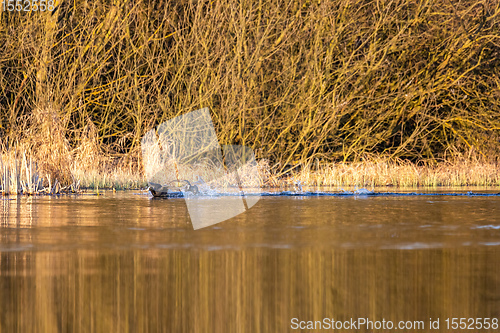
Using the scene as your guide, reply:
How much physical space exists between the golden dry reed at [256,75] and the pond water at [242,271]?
31.3ft

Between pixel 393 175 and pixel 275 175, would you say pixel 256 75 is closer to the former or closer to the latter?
pixel 275 175

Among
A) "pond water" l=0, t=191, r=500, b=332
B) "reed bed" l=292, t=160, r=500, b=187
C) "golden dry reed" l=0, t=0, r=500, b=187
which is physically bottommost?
"pond water" l=0, t=191, r=500, b=332

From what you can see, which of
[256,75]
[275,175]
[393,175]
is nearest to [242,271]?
[256,75]

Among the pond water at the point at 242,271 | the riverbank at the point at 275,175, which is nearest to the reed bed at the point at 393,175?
the riverbank at the point at 275,175

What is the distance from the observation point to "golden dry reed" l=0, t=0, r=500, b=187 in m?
20.5

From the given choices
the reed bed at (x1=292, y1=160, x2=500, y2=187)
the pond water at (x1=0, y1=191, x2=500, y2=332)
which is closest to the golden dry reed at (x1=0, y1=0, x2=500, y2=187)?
the reed bed at (x1=292, y1=160, x2=500, y2=187)

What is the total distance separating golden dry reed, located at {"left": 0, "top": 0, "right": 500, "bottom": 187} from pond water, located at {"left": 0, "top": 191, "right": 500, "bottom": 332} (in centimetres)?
954

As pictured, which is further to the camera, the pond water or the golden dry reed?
the golden dry reed

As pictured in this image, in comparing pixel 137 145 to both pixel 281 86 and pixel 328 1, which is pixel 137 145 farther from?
pixel 328 1

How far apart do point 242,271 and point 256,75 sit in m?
14.3

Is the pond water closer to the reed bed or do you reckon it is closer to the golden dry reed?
the reed bed

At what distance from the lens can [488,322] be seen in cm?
473

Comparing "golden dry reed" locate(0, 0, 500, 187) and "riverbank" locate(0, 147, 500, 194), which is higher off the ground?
"golden dry reed" locate(0, 0, 500, 187)

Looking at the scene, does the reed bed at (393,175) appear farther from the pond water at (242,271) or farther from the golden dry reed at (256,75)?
the pond water at (242,271)
